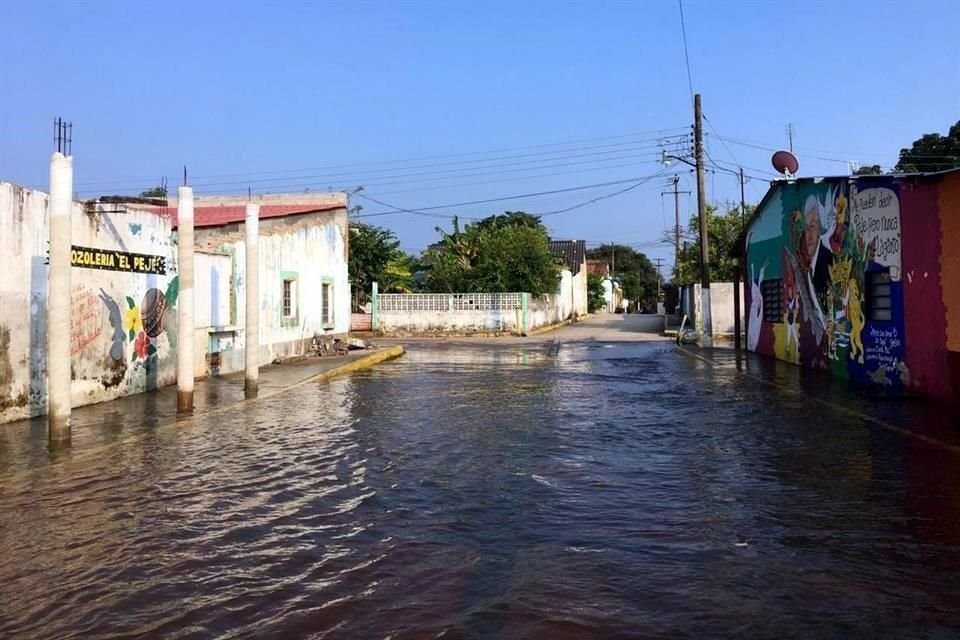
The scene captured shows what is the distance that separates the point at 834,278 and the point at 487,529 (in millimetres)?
13404

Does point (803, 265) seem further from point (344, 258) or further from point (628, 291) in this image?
point (628, 291)

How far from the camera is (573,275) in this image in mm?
62906

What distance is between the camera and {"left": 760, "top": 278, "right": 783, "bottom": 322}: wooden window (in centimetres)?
2178

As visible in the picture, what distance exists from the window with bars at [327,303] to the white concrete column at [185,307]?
12.3 m

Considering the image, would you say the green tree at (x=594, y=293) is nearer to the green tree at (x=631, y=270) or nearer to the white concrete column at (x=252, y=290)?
the green tree at (x=631, y=270)

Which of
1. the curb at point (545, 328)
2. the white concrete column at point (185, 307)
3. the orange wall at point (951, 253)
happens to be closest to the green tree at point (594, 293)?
the curb at point (545, 328)

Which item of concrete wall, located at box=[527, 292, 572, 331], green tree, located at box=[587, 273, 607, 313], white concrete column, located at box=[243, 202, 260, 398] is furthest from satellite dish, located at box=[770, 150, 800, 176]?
green tree, located at box=[587, 273, 607, 313]

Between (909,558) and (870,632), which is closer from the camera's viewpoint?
(870,632)

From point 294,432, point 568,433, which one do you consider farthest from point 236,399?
point 568,433

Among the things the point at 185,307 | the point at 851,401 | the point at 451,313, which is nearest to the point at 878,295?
the point at 851,401

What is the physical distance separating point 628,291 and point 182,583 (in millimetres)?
101146

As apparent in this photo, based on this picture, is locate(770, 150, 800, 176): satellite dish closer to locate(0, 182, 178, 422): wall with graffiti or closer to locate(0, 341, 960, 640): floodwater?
locate(0, 341, 960, 640): floodwater

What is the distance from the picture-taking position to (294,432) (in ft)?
34.8

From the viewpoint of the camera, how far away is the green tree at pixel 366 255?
41.8m
